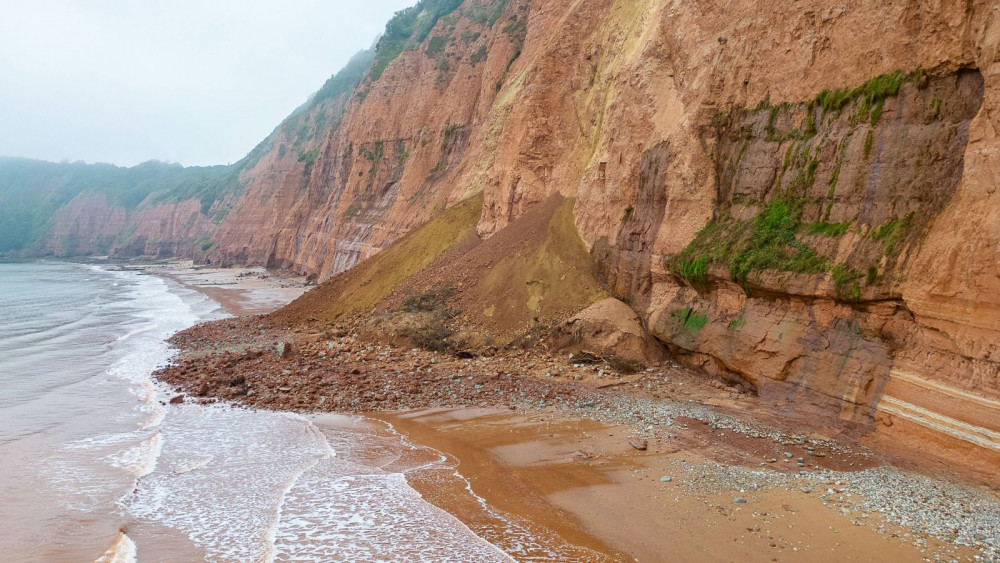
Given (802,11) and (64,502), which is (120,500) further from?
(802,11)

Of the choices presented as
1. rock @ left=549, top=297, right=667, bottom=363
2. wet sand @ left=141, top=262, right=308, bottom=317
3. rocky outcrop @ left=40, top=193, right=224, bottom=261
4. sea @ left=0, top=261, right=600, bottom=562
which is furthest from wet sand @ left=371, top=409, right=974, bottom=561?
rocky outcrop @ left=40, top=193, right=224, bottom=261

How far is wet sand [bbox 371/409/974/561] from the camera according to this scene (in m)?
6.41

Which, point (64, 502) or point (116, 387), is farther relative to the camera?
point (116, 387)

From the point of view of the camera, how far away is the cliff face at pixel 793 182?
29.5 ft

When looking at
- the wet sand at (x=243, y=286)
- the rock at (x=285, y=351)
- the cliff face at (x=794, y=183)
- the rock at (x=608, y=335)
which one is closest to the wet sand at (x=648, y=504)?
the cliff face at (x=794, y=183)

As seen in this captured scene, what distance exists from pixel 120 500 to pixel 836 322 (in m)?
12.8

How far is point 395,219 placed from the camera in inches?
1510

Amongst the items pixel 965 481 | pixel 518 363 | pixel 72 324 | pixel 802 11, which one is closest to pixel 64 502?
pixel 518 363

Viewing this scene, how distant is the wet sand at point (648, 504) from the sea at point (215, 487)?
552 millimetres

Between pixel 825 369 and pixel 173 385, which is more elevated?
pixel 825 369

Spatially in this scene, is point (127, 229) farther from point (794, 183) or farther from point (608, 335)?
point (794, 183)

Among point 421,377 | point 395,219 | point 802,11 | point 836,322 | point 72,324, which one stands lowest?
point 72,324

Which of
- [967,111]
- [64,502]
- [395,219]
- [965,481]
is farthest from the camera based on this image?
[395,219]

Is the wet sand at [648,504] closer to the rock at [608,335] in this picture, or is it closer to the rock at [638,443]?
the rock at [638,443]
